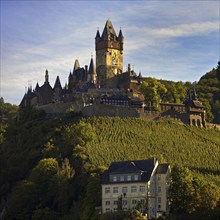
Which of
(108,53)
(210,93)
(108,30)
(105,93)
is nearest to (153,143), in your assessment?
(105,93)

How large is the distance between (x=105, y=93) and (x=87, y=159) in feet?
95.4

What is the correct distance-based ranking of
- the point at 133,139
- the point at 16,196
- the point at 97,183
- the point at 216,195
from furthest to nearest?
the point at 133,139 < the point at 16,196 < the point at 97,183 < the point at 216,195

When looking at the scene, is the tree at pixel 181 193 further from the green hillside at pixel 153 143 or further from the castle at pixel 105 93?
the castle at pixel 105 93

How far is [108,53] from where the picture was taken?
465 feet

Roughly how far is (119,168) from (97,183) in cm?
328

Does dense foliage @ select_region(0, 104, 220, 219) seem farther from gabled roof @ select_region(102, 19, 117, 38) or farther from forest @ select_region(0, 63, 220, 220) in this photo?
gabled roof @ select_region(102, 19, 117, 38)

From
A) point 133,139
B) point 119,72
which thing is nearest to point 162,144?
point 133,139

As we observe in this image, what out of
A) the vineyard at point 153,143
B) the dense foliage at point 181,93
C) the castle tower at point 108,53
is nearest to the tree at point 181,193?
the vineyard at point 153,143

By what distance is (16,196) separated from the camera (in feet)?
320

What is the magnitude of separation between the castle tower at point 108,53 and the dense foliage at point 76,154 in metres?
17.2

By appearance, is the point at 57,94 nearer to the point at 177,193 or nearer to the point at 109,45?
the point at 109,45

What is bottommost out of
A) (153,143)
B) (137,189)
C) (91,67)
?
(137,189)

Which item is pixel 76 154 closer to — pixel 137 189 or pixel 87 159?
pixel 87 159

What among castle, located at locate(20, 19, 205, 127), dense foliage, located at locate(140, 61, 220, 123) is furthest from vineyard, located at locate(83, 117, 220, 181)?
dense foliage, located at locate(140, 61, 220, 123)
